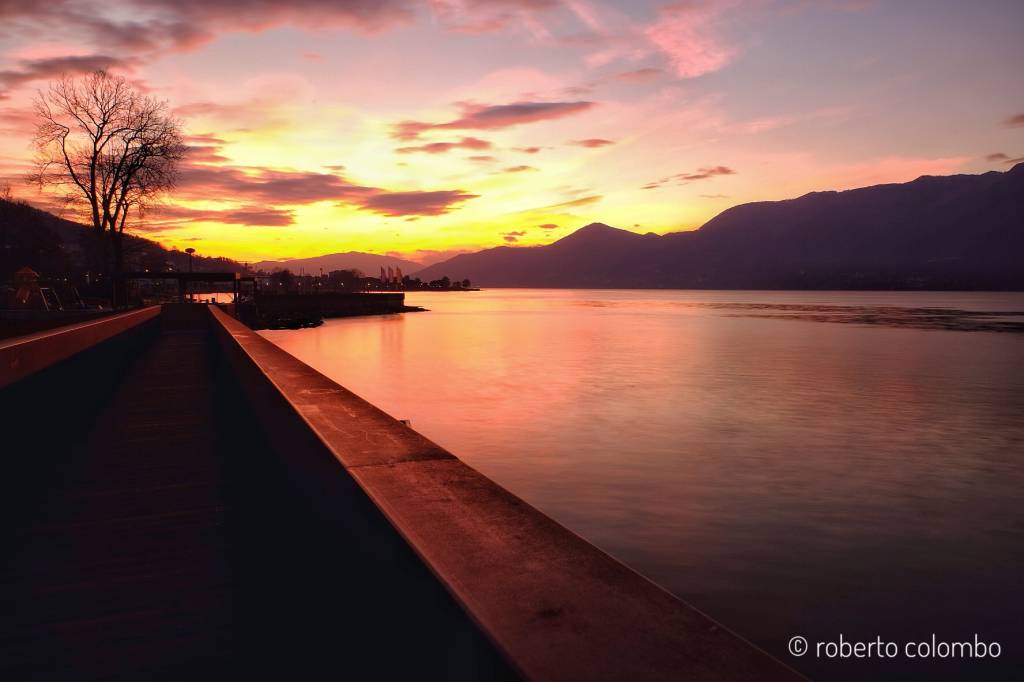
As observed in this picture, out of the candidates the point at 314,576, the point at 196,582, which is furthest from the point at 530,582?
the point at 196,582

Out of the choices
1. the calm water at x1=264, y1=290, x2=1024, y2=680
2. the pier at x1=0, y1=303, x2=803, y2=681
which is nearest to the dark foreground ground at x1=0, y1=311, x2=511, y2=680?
the pier at x1=0, y1=303, x2=803, y2=681

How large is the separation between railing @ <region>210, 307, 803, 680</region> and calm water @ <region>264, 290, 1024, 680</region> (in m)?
4.51

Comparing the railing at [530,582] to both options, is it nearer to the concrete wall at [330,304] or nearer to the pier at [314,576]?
the pier at [314,576]

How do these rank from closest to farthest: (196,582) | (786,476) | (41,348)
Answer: (196,582), (41,348), (786,476)

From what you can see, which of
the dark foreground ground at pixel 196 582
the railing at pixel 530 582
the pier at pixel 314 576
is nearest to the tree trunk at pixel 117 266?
the pier at pixel 314 576

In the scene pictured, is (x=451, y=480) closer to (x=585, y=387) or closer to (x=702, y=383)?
(x=585, y=387)

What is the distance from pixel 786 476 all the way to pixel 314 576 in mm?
12141

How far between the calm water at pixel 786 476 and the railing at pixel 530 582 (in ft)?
14.8

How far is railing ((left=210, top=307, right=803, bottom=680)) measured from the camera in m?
2.38

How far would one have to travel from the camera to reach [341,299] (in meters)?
111

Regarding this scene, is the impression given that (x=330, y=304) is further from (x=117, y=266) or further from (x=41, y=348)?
(x=41, y=348)

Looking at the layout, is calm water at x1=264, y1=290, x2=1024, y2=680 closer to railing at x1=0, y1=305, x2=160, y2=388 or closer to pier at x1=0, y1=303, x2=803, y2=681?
pier at x1=0, y1=303, x2=803, y2=681

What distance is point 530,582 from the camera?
9.93 ft

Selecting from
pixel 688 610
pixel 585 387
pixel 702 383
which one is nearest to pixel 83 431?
pixel 688 610
